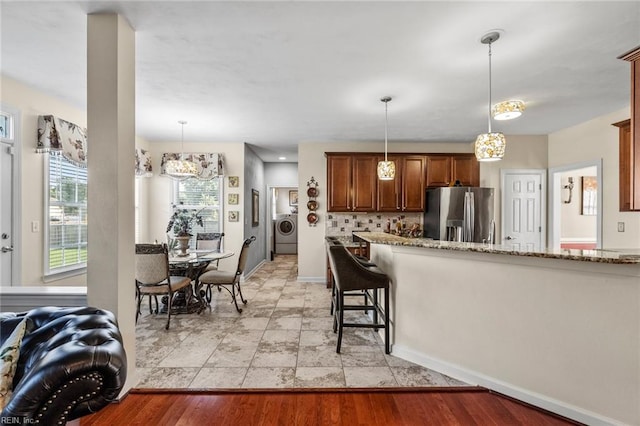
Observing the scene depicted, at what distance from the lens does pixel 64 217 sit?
3.56m

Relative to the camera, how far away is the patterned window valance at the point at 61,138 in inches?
124

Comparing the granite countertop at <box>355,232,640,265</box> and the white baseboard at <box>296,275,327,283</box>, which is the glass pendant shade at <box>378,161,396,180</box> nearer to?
the granite countertop at <box>355,232,640,265</box>

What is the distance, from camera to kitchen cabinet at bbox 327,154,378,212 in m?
5.21

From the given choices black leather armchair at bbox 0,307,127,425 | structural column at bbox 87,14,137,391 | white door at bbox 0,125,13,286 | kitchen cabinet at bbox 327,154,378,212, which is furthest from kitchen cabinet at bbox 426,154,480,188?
white door at bbox 0,125,13,286

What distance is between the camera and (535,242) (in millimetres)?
4996

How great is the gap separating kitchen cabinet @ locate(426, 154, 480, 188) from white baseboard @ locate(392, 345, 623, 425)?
11.3 feet

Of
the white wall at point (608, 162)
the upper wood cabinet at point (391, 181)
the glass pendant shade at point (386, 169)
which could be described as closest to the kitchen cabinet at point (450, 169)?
the upper wood cabinet at point (391, 181)

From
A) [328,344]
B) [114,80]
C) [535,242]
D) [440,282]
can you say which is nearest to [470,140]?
[535,242]

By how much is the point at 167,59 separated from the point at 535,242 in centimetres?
578

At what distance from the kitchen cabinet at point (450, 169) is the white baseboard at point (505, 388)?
3443mm

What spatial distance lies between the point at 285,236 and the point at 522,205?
6.06 metres

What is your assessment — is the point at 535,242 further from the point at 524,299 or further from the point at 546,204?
the point at 524,299

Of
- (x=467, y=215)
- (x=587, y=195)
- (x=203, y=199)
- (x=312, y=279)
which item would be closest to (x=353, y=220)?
(x=312, y=279)

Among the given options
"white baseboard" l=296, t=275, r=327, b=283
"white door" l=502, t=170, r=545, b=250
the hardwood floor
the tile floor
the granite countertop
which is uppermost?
"white door" l=502, t=170, r=545, b=250
